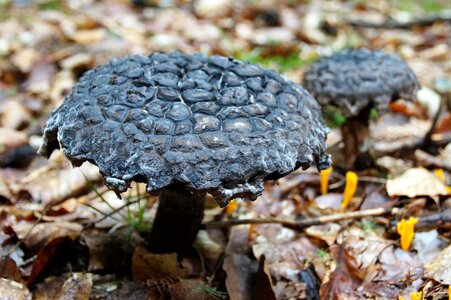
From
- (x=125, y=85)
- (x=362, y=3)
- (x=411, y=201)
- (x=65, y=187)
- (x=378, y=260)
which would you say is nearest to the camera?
(x=125, y=85)

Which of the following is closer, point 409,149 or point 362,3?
point 409,149

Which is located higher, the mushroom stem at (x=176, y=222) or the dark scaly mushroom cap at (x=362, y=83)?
the dark scaly mushroom cap at (x=362, y=83)

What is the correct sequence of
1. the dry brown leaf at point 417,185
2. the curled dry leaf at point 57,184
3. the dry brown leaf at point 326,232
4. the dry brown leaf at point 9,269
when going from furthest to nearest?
the curled dry leaf at point 57,184
the dry brown leaf at point 417,185
the dry brown leaf at point 326,232
the dry brown leaf at point 9,269

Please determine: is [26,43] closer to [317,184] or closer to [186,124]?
[317,184]

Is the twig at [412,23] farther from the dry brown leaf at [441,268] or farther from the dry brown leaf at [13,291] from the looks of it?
the dry brown leaf at [13,291]

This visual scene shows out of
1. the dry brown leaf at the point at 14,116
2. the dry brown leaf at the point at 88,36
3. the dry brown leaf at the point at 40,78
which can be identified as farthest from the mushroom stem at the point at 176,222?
the dry brown leaf at the point at 88,36

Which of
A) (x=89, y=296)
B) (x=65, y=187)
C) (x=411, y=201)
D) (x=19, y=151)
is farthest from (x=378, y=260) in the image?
(x=19, y=151)

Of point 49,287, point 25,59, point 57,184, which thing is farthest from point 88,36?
point 49,287

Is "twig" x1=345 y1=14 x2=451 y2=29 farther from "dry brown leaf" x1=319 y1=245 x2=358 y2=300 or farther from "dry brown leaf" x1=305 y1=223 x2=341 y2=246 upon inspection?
"dry brown leaf" x1=319 y1=245 x2=358 y2=300
